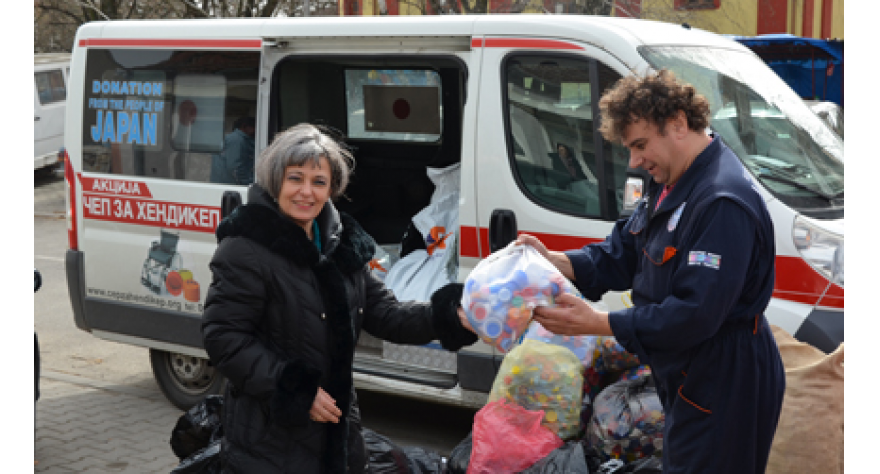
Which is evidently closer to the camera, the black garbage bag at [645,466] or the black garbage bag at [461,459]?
the black garbage bag at [645,466]

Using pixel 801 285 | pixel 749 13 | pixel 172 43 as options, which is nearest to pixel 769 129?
pixel 801 285

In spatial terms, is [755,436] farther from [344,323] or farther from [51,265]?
[51,265]

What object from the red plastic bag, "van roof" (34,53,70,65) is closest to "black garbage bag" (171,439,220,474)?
the red plastic bag

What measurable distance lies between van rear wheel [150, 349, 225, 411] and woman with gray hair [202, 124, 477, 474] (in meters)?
2.95

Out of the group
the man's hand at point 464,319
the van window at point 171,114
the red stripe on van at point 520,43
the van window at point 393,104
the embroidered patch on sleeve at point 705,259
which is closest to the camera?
the embroidered patch on sleeve at point 705,259

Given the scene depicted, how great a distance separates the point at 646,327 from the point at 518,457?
1.74 m

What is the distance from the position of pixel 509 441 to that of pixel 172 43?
126 inches

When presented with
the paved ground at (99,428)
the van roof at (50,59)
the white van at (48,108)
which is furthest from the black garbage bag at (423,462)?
the van roof at (50,59)

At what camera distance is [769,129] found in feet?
14.4

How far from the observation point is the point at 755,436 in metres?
2.56

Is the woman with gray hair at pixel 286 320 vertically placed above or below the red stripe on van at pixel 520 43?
below

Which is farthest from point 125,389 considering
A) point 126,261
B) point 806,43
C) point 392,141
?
point 806,43

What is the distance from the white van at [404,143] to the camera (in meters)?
4.31

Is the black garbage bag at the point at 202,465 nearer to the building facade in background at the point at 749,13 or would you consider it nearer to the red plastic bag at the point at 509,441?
the red plastic bag at the point at 509,441
